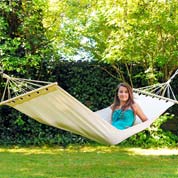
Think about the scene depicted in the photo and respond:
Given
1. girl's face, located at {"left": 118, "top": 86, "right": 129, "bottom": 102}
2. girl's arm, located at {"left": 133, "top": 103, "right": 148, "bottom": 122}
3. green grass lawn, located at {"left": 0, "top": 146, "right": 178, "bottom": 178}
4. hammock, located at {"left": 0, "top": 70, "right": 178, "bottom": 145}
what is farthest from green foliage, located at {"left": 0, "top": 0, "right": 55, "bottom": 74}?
hammock, located at {"left": 0, "top": 70, "right": 178, "bottom": 145}

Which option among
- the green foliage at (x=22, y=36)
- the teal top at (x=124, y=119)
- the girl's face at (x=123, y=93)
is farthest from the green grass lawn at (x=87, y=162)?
the green foliage at (x=22, y=36)

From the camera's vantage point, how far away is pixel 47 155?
5.83 metres

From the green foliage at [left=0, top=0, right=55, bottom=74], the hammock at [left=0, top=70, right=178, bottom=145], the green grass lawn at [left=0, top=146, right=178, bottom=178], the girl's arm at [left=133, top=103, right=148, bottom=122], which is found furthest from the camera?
the green foliage at [left=0, top=0, right=55, bottom=74]

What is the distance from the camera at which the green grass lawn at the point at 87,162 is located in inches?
176

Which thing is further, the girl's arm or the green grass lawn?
the girl's arm

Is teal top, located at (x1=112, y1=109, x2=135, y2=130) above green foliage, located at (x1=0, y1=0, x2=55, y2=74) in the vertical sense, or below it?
below

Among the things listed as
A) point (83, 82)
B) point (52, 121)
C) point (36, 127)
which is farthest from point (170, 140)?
point (52, 121)

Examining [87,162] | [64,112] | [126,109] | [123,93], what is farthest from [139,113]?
[64,112]

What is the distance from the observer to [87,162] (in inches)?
206

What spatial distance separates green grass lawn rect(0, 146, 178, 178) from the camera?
4.47 metres

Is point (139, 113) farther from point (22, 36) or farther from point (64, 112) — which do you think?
point (22, 36)

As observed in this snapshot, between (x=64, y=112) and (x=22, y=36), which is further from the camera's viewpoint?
(x=22, y=36)

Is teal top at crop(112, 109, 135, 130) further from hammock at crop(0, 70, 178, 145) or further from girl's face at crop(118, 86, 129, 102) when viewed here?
hammock at crop(0, 70, 178, 145)

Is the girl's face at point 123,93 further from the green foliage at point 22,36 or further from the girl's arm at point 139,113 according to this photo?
the green foliage at point 22,36
